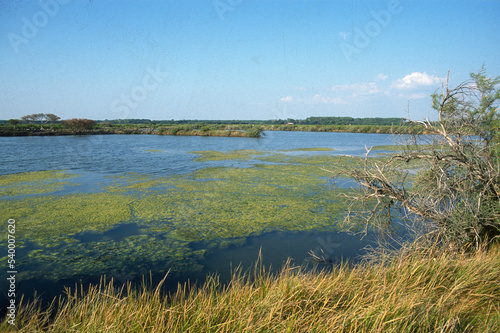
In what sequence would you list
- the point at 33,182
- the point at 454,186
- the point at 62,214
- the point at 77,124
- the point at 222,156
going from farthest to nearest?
the point at 77,124, the point at 222,156, the point at 33,182, the point at 62,214, the point at 454,186

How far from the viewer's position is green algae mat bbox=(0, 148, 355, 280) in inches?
210

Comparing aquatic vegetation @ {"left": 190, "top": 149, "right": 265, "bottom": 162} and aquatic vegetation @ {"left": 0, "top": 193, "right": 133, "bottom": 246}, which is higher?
aquatic vegetation @ {"left": 190, "top": 149, "right": 265, "bottom": 162}

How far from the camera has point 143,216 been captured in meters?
7.59

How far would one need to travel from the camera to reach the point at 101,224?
6.99 metres

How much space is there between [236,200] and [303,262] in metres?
4.01

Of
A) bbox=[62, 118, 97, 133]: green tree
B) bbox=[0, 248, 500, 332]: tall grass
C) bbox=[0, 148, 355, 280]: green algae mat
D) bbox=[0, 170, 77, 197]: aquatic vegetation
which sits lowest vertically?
bbox=[0, 148, 355, 280]: green algae mat

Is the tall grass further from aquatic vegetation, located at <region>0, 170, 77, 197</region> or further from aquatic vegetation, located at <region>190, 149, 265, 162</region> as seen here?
aquatic vegetation, located at <region>190, 149, 265, 162</region>

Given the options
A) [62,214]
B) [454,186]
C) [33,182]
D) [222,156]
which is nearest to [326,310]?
[454,186]

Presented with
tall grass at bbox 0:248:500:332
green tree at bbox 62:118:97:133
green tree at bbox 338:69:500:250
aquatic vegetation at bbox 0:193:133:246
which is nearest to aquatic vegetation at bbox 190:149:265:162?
aquatic vegetation at bbox 0:193:133:246

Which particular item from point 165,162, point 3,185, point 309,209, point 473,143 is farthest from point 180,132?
point 473,143

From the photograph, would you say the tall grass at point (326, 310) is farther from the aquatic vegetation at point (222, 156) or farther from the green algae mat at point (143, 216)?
the aquatic vegetation at point (222, 156)

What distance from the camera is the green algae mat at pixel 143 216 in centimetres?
533

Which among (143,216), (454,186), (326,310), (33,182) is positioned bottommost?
(143,216)

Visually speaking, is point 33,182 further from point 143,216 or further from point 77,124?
point 77,124
